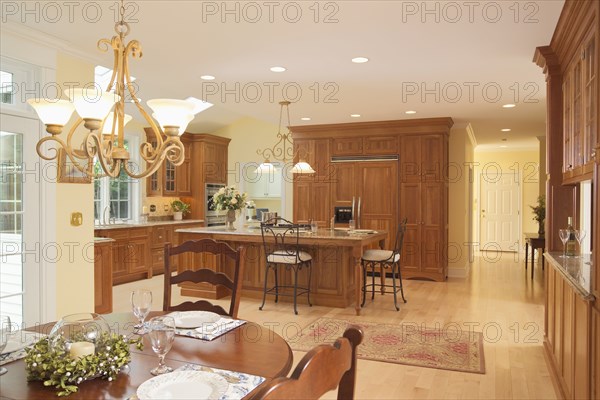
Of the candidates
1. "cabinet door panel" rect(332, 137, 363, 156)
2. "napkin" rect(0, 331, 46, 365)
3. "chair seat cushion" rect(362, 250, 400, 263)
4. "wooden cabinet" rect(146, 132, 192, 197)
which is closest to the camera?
"napkin" rect(0, 331, 46, 365)

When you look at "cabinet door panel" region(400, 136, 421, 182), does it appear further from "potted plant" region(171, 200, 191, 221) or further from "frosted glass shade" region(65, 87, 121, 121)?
"frosted glass shade" region(65, 87, 121, 121)

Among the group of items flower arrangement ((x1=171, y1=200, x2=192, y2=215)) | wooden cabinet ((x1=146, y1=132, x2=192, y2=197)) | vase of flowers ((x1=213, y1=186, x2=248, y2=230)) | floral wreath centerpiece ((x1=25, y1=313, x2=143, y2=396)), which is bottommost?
floral wreath centerpiece ((x1=25, y1=313, x2=143, y2=396))

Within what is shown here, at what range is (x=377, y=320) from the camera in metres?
4.91

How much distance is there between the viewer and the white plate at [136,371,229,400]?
127 cm

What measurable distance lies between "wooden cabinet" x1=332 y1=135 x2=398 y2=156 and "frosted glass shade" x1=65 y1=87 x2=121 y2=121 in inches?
234

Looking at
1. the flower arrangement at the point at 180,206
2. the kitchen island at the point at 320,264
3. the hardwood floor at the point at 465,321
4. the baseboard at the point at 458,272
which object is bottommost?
the hardwood floor at the point at 465,321

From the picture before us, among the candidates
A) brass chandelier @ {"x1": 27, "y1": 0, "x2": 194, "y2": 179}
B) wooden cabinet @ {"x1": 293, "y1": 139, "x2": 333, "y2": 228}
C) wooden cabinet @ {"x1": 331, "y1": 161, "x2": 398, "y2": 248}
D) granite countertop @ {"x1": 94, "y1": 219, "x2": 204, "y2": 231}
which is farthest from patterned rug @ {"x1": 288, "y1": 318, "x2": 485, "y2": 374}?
granite countertop @ {"x1": 94, "y1": 219, "x2": 204, "y2": 231}

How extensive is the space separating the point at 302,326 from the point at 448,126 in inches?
164

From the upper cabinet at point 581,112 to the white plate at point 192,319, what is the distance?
2075 mm

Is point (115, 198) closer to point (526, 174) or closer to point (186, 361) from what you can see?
point (186, 361)

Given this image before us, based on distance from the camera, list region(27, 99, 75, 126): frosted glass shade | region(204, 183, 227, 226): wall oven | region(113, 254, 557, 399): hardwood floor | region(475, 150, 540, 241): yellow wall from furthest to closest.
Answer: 1. region(475, 150, 540, 241): yellow wall
2. region(204, 183, 227, 226): wall oven
3. region(113, 254, 557, 399): hardwood floor
4. region(27, 99, 75, 126): frosted glass shade

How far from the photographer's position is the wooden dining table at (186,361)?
133cm

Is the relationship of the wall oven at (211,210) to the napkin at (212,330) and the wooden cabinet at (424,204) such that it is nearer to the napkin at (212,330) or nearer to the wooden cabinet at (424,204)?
the wooden cabinet at (424,204)

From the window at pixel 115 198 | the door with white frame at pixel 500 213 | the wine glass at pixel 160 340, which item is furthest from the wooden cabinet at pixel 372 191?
the wine glass at pixel 160 340
